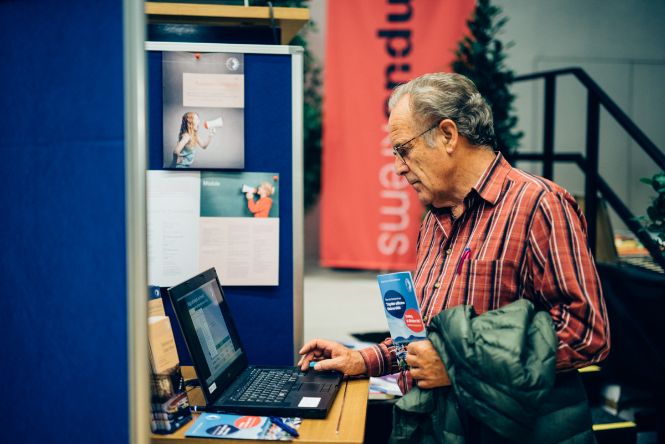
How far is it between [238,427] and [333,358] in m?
0.40

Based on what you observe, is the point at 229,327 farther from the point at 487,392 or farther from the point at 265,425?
the point at 487,392

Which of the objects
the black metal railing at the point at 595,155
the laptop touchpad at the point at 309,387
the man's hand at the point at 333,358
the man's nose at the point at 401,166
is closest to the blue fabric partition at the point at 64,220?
the laptop touchpad at the point at 309,387

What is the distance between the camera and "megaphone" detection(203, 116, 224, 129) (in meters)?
1.73

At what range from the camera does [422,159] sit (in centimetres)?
145

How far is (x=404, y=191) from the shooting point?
4668mm

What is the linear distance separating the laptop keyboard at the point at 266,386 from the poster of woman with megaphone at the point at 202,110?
0.61 m

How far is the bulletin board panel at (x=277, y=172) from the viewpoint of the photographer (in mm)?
1768

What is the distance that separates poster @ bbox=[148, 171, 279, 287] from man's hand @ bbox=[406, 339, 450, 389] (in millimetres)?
605

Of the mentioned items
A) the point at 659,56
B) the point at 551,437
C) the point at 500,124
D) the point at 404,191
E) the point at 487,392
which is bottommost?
the point at 551,437

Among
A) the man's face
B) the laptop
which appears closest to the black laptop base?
the laptop

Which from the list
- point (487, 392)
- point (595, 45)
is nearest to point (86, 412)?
point (487, 392)

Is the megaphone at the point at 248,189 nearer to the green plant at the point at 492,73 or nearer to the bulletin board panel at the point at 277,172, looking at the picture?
the bulletin board panel at the point at 277,172

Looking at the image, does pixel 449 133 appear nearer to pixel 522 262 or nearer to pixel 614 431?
pixel 522 262

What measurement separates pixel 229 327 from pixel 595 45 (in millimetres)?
5000
